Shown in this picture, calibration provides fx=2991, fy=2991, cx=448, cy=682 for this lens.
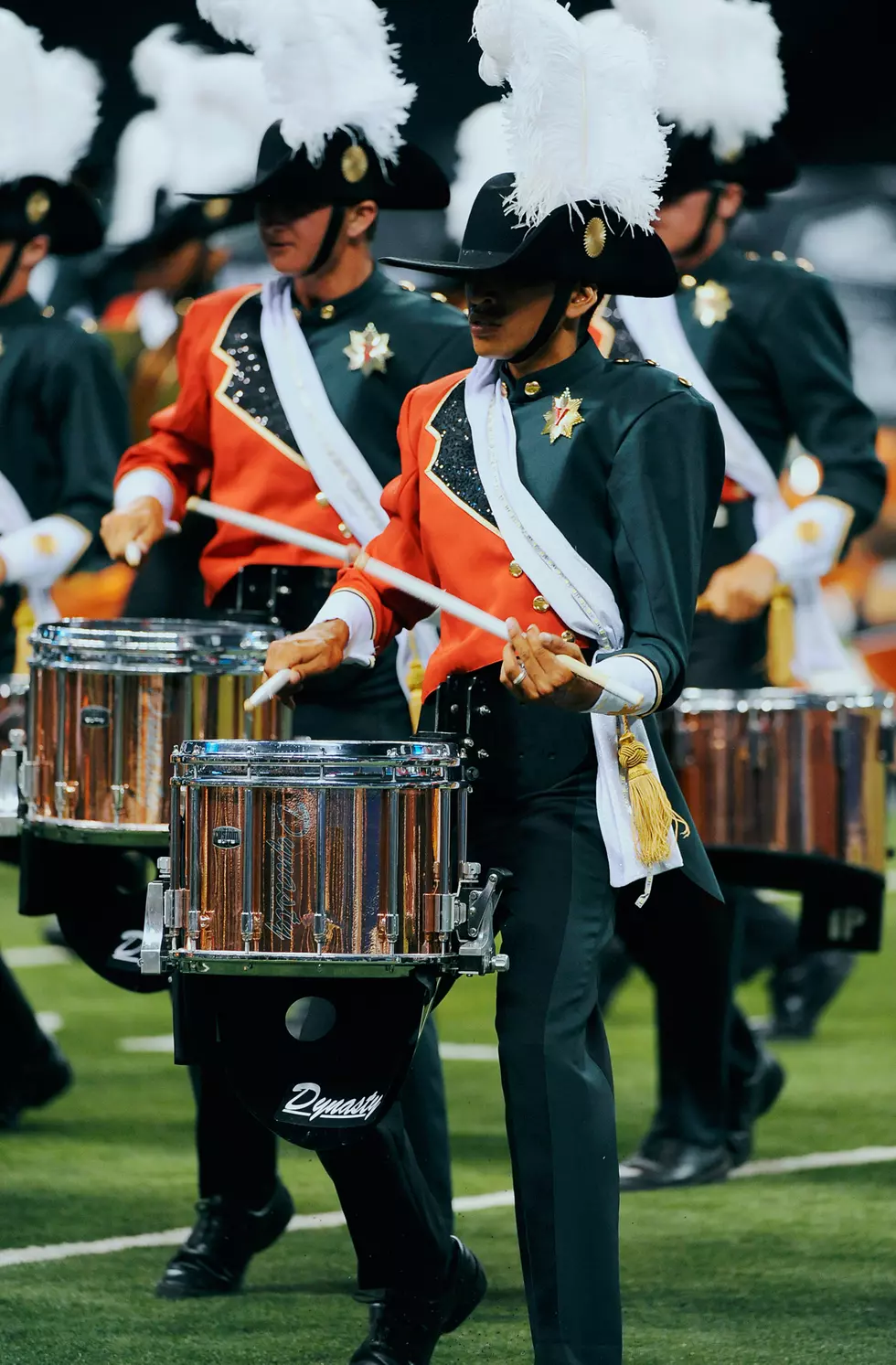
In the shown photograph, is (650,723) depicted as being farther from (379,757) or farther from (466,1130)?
(466,1130)

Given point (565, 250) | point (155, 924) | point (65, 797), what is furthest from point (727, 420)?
point (155, 924)

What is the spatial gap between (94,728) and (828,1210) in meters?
1.97

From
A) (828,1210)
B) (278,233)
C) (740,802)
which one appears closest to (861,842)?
(740,802)

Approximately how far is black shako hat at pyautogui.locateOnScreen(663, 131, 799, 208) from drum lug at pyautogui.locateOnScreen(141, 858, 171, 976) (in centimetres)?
291

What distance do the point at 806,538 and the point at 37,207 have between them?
2169 millimetres

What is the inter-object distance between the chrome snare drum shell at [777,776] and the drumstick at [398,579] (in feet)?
4.11

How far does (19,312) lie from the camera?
24.9 feet

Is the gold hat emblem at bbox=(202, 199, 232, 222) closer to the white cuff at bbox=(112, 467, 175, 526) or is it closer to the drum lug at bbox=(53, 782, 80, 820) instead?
the white cuff at bbox=(112, 467, 175, 526)

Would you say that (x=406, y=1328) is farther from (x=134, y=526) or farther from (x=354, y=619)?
(x=134, y=526)

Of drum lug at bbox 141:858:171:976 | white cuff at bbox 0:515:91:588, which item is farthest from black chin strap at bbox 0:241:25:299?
drum lug at bbox 141:858:171:976

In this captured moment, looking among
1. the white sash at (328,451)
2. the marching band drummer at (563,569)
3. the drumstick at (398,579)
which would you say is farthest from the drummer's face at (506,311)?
the white sash at (328,451)

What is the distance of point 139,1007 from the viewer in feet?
31.2

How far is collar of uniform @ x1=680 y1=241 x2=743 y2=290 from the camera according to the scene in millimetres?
7004

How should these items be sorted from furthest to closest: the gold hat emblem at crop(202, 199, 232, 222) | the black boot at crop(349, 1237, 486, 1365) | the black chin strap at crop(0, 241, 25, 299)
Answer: the gold hat emblem at crop(202, 199, 232, 222), the black chin strap at crop(0, 241, 25, 299), the black boot at crop(349, 1237, 486, 1365)
